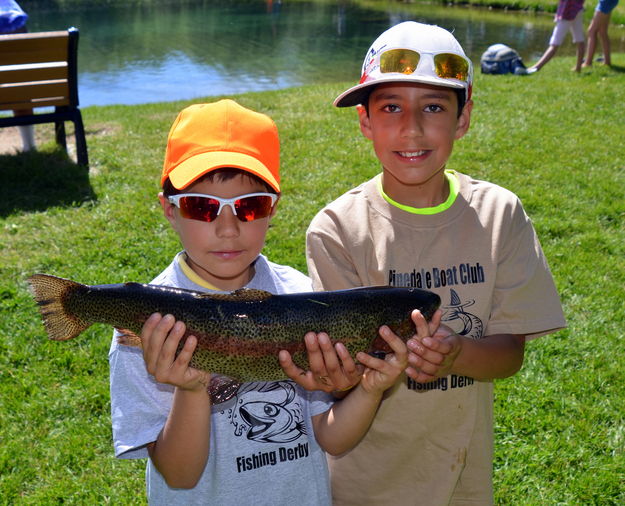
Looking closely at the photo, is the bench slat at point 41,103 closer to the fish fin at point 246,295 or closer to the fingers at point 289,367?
the fish fin at point 246,295

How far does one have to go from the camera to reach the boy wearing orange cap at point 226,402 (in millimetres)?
2293

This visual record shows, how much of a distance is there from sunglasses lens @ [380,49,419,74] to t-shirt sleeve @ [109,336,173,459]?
64.1 inches

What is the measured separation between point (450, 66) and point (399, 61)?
9.2 inches

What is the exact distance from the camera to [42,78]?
28.5ft

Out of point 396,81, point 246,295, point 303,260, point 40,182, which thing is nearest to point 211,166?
point 246,295

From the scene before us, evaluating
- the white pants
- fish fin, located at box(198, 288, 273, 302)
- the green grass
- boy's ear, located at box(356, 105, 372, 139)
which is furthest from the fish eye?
the white pants

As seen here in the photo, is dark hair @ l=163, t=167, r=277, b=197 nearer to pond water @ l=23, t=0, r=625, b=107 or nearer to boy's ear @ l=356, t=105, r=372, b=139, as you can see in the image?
boy's ear @ l=356, t=105, r=372, b=139

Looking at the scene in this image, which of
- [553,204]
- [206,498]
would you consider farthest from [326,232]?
[553,204]

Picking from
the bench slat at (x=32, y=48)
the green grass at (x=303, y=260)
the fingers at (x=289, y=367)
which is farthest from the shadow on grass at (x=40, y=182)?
the fingers at (x=289, y=367)

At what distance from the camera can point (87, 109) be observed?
43.5 ft

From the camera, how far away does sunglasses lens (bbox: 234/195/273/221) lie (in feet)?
7.96

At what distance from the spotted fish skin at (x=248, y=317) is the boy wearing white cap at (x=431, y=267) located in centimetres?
41

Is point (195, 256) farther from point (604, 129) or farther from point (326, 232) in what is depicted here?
point (604, 129)

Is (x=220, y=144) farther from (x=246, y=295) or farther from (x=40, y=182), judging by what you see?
(x=40, y=182)
